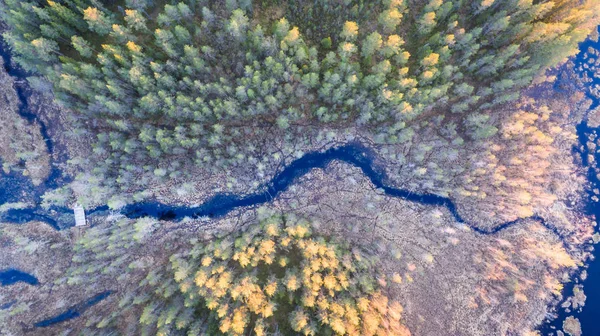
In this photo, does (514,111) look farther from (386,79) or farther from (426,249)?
(426,249)

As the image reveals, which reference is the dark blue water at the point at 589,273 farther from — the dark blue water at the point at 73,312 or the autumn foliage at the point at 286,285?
the dark blue water at the point at 73,312

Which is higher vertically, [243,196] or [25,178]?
[25,178]

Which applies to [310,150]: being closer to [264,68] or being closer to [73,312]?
[264,68]

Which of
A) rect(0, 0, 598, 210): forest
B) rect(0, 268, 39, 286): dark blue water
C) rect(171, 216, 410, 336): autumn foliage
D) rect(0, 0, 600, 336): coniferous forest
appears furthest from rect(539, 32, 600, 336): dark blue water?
rect(0, 268, 39, 286): dark blue water

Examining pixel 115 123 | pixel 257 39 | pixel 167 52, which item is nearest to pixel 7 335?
pixel 115 123

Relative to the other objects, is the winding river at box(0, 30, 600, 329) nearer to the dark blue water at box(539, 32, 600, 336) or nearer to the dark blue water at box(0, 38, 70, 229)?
the dark blue water at box(0, 38, 70, 229)

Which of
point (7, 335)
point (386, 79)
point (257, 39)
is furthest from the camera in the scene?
point (7, 335)

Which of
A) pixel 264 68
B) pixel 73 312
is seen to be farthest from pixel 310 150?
pixel 73 312
